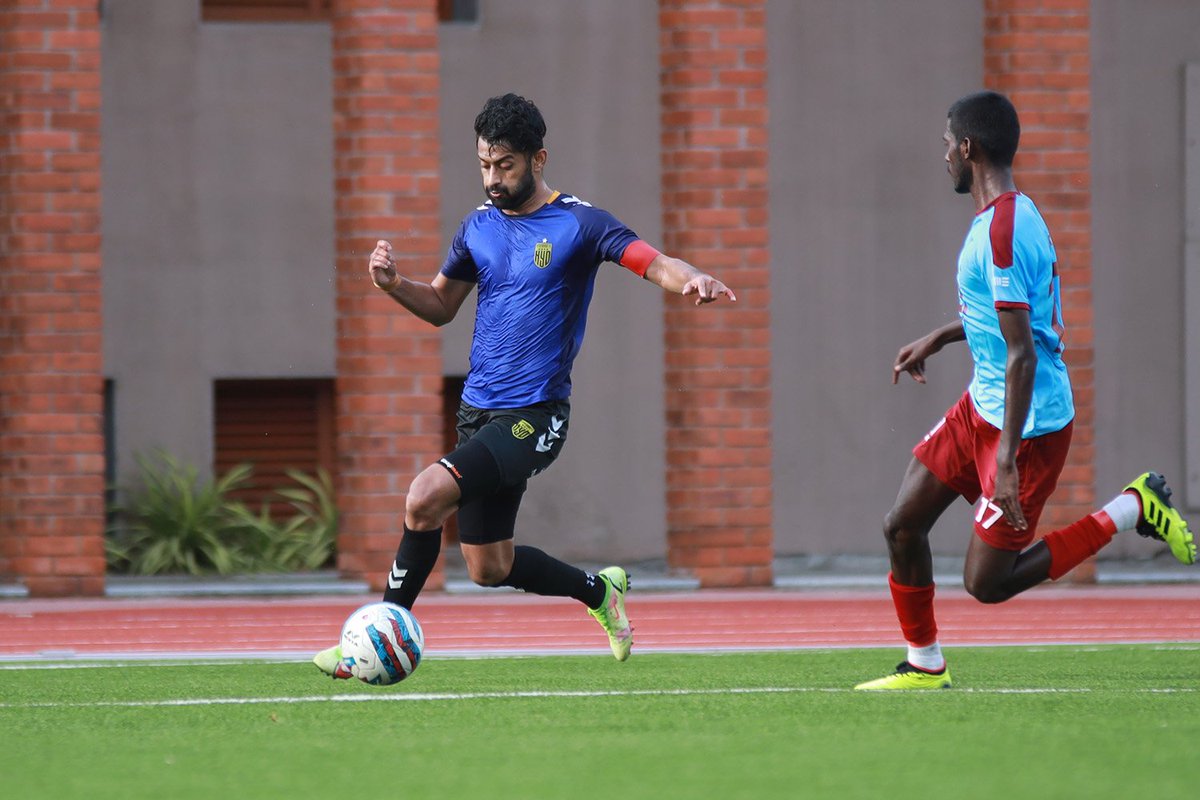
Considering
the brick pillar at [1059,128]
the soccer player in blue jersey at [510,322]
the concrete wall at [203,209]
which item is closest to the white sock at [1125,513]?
the soccer player in blue jersey at [510,322]

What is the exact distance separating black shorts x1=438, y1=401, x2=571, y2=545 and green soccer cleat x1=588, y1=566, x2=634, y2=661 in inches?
32.2

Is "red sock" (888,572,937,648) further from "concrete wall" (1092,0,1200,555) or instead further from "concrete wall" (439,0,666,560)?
"concrete wall" (1092,0,1200,555)

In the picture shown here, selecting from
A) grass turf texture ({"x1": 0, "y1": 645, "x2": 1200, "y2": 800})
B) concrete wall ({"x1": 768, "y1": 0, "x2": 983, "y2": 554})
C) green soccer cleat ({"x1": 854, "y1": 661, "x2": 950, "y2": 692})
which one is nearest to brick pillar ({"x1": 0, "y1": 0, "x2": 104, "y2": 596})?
grass turf texture ({"x1": 0, "y1": 645, "x2": 1200, "y2": 800})

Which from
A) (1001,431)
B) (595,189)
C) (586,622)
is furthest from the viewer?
(595,189)

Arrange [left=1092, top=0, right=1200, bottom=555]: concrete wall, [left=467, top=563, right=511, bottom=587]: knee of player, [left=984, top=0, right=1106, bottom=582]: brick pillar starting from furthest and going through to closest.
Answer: [left=1092, top=0, right=1200, bottom=555]: concrete wall, [left=984, top=0, right=1106, bottom=582]: brick pillar, [left=467, top=563, right=511, bottom=587]: knee of player

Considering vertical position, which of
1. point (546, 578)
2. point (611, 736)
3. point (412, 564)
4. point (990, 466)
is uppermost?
point (990, 466)

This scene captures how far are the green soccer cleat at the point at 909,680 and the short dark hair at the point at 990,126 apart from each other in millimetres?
1965

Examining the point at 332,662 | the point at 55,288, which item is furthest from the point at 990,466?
the point at 55,288

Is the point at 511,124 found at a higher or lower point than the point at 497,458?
higher

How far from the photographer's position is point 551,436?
8.21m

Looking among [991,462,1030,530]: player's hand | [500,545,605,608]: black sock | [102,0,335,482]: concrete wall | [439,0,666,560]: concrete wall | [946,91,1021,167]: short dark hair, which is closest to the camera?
[991,462,1030,530]: player's hand

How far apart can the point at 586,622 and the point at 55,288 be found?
4427 mm

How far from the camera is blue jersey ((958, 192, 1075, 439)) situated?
24.2 feet

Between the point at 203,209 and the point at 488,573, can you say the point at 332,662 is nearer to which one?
the point at 488,573
